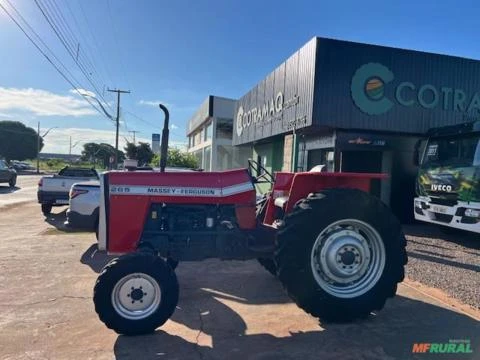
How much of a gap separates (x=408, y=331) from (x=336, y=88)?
9.06m

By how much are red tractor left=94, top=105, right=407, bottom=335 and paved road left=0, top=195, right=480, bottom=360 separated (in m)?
0.31

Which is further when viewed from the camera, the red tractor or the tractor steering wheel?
the tractor steering wheel

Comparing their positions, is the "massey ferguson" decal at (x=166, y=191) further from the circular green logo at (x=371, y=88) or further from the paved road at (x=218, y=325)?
the circular green logo at (x=371, y=88)

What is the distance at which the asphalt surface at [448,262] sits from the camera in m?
5.62

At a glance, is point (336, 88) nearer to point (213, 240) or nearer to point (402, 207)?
point (402, 207)

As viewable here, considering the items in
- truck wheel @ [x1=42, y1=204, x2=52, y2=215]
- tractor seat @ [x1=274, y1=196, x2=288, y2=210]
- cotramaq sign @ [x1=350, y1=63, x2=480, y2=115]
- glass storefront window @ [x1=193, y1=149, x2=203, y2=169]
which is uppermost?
cotramaq sign @ [x1=350, y1=63, x2=480, y2=115]

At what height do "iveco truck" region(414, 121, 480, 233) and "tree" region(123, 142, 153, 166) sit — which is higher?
"tree" region(123, 142, 153, 166)

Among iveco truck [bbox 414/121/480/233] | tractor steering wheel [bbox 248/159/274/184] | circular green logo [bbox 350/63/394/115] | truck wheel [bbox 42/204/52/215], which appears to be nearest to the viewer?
tractor steering wheel [bbox 248/159/274/184]

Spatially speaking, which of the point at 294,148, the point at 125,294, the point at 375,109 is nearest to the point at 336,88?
the point at 375,109

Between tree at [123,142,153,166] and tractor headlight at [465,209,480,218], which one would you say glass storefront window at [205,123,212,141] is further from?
tractor headlight at [465,209,480,218]

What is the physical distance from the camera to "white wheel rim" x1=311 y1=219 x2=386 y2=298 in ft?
13.9

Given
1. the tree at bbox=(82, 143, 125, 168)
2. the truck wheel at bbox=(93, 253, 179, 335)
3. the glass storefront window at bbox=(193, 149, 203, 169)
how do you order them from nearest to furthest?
the truck wheel at bbox=(93, 253, 179, 335) → the glass storefront window at bbox=(193, 149, 203, 169) → the tree at bbox=(82, 143, 125, 168)

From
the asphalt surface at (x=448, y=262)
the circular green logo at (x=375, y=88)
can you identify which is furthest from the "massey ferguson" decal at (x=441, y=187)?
the circular green logo at (x=375, y=88)

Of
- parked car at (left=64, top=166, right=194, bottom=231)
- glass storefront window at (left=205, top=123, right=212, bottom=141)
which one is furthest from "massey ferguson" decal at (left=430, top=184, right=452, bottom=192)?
glass storefront window at (left=205, top=123, right=212, bottom=141)
